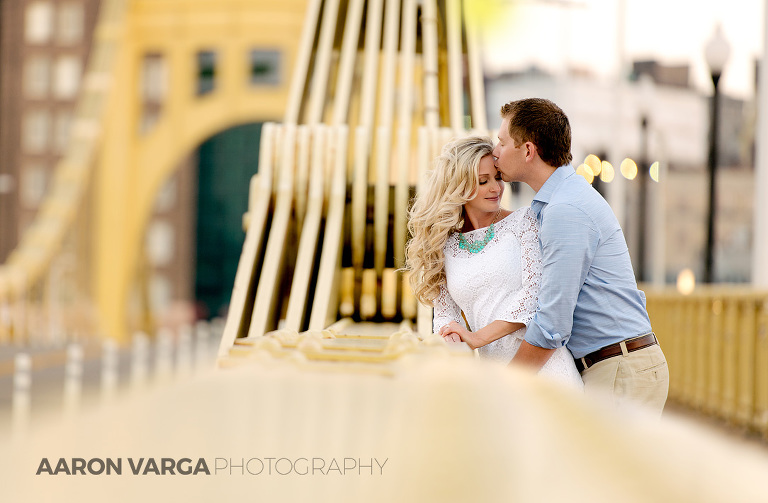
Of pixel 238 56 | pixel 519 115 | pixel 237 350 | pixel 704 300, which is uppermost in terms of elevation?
pixel 238 56

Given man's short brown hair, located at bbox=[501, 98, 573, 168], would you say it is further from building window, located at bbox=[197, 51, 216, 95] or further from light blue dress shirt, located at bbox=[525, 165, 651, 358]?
building window, located at bbox=[197, 51, 216, 95]

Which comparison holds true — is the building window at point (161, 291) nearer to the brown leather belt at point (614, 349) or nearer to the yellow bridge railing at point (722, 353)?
the yellow bridge railing at point (722, 353)

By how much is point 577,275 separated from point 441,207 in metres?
0.37

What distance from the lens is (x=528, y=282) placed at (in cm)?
231

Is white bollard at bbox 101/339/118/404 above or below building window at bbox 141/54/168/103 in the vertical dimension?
below

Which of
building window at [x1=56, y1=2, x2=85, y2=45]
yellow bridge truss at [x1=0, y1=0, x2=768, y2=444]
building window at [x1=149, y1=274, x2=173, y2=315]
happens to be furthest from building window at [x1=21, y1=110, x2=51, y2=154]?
yellow bridge truss at [x1=0, y1=0, x2=768, y2=444]

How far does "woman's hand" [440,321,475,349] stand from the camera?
2.33 meters

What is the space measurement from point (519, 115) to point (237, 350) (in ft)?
3.71

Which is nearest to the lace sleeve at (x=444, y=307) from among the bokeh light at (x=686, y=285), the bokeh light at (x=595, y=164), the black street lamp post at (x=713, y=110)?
the black street lamp post at (x=713, y=110)

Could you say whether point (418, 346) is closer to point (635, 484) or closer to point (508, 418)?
point (508, 418)

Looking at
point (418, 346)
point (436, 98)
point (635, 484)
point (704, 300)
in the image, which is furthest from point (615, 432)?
point (704, 300)

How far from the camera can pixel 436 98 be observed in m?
4.22

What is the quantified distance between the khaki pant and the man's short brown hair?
50 centimetres

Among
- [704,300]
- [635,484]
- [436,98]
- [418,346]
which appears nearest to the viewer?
[635,484]
